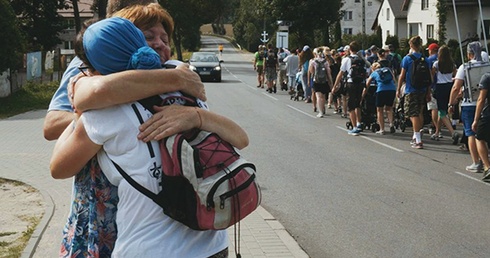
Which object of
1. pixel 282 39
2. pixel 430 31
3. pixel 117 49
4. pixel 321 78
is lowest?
pixel 321 78

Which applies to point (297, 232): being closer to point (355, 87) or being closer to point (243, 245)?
point (243, 245)

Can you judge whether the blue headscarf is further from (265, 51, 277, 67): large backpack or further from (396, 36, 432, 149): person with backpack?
(265, 51, 277, 67): large backpack

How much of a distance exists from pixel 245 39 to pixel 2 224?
9458cm

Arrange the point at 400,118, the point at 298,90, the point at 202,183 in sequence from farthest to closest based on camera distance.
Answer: the point at 298,90 → the point at 400,118 → the point at 202,183

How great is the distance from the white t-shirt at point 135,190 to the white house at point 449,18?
52291mm

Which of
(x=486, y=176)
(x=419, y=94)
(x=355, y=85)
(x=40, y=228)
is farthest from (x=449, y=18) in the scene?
(x=40, y=228)

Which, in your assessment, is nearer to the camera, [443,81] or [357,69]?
[443,81]

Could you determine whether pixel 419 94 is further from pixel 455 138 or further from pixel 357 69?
pixel 357 69

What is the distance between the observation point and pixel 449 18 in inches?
2429

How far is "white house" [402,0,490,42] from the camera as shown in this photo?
58.3m

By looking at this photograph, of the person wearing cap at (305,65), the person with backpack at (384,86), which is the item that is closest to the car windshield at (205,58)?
the person wearing cap at (305,65)

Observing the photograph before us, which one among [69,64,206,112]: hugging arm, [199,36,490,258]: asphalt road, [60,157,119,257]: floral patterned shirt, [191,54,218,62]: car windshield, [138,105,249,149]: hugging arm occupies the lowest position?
[199,36,490,258]: asphalt road

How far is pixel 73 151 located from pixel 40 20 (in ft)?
188

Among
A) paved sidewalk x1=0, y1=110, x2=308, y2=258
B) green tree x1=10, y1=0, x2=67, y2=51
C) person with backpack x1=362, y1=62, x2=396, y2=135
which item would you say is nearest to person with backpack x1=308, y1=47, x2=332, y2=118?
person with backpack x1=362, y1=62, x2=396, y2=135
